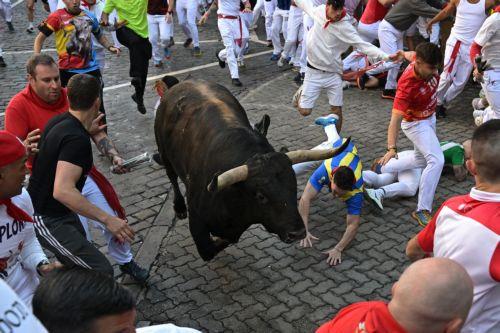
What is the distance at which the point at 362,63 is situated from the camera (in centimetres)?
1114

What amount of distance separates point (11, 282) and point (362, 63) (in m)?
9.03

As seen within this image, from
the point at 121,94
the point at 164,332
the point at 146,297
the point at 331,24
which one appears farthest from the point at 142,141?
the point at 164,332

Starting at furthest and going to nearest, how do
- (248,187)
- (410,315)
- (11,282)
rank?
(248,187)
(11,282)
(410,315)

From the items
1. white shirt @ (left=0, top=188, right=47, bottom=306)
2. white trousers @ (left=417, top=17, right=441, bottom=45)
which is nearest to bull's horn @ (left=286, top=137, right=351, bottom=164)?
white shirt @ (left=0, top=188, right=47, bottom=306)

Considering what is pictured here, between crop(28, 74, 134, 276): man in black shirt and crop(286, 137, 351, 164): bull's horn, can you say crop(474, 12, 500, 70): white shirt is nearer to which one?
crop(286, 137, 351, 164): bull's horn

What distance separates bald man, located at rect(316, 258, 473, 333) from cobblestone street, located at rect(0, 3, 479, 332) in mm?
2543

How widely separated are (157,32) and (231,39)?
7.22ft

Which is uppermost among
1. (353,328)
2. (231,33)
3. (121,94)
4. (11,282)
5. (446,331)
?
(446,331)

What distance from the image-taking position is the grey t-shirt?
32.8ft

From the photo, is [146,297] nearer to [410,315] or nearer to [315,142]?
[410,315]

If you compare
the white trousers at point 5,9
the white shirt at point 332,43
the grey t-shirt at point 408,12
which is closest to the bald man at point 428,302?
the white shirt at point 332,43

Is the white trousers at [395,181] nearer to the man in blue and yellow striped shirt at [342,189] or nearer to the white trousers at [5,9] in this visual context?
the man in blue and yellow striped shirt at [342,189]

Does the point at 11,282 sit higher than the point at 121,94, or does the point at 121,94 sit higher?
the point at 11,282

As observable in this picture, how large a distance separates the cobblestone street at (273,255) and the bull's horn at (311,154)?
117 cm
